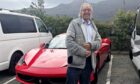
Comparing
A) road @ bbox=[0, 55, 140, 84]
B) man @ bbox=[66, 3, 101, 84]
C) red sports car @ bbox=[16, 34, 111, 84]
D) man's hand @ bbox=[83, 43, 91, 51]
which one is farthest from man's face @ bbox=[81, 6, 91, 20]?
road @ bbox=[0, 55, 140, 84]

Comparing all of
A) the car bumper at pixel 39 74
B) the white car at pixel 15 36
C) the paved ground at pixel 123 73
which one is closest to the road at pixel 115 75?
the paved ground at pixel 123 73

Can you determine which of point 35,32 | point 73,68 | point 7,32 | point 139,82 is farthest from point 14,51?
point 73,68

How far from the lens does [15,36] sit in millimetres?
9180

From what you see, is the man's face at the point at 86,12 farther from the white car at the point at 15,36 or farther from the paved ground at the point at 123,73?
the white car at the point at 15,36

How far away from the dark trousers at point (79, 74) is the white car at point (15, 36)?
401cm

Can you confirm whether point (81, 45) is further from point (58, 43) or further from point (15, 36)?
point (15, 36)

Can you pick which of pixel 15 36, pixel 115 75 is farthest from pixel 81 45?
pixel 15 36

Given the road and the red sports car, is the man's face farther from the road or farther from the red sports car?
the road

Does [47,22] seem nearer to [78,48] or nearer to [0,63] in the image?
[0,63]

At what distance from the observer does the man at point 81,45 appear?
4613 millimetres

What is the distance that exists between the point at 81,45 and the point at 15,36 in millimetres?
4910

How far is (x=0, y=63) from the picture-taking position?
8.30 metres

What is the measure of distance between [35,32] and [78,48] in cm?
629

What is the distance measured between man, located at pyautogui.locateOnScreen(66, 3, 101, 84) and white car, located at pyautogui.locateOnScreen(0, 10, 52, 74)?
13.4ft
